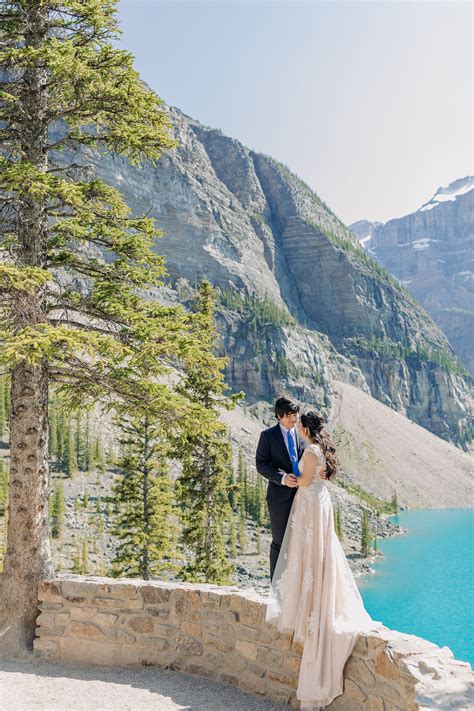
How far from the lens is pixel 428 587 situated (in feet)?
225

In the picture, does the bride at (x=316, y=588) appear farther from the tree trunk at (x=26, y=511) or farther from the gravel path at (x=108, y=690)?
the tree trunk at (x=26, y=511)

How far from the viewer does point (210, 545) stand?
2502 cm

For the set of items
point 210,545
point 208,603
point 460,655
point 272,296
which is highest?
point 272,296

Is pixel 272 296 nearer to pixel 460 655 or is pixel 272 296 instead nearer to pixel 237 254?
pixel 237 254

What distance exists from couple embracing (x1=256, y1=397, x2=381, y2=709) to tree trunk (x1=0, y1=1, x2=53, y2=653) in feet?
13.1

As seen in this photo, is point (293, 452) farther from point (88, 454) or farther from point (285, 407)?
point (88, 454)

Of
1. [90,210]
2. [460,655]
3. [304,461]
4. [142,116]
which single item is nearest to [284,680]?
[304,461]

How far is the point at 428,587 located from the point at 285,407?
70.4 m

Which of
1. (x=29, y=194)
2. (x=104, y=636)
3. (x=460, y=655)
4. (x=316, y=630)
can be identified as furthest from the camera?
(x=460, y=655)

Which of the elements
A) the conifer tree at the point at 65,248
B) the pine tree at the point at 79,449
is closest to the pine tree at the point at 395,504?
the pine tree at the point at 79,449

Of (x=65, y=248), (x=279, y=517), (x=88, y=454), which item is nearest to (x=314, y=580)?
(x=279, y=517)

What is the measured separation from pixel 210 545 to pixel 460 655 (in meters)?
33.2

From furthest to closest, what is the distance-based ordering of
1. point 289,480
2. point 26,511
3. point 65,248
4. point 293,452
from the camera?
point 65,248, point 26,511, point 293,452, point 289,480

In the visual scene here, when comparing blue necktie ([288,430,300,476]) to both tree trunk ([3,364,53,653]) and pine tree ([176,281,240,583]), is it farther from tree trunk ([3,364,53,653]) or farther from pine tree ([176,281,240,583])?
pine tree ([176,281,240,583])
